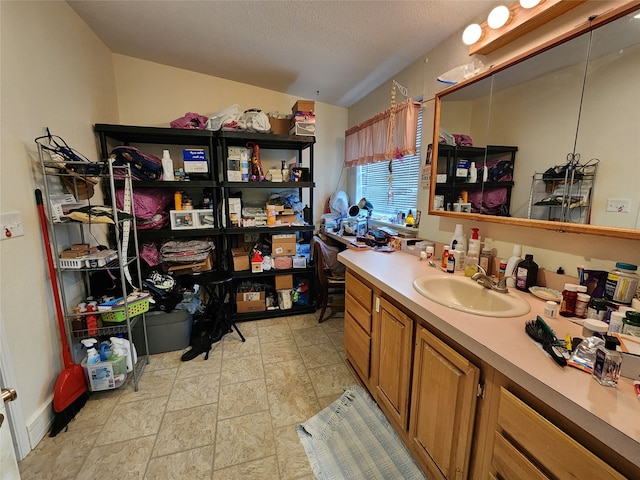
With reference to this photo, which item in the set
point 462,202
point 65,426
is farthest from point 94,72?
point 462,202

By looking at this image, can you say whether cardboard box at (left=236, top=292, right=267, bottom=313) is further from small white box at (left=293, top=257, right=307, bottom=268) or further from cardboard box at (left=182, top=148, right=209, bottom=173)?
cardboard box at (left=182, top=148, right=209, bottom=173)

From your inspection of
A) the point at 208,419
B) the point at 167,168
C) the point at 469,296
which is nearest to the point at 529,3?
the point at 469,296

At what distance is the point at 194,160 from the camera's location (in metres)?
2.51

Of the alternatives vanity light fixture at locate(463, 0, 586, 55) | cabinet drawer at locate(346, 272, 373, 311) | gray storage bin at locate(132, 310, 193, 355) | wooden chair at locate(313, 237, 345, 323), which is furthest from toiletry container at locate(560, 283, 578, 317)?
gray storage bin at locate(132, 310, 193, 355)

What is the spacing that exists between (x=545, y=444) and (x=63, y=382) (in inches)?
90.8

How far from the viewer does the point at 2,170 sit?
134 cm

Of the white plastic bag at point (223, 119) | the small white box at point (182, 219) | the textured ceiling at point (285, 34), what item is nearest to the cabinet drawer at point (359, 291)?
the small white box at point (182, 219)

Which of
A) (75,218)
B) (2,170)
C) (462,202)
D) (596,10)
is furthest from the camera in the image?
(462,202)

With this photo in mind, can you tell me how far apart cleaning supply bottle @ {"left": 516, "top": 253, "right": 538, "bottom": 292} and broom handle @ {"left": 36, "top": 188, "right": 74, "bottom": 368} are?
257 cm

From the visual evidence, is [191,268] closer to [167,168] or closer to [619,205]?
[167,168]

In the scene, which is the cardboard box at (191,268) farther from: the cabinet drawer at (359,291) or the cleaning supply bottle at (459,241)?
the cleaning supply bottle at (459,241)

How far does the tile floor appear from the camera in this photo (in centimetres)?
137

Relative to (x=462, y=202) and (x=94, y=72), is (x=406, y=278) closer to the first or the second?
(x=462, y=202)

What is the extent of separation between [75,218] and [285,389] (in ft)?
5.62
